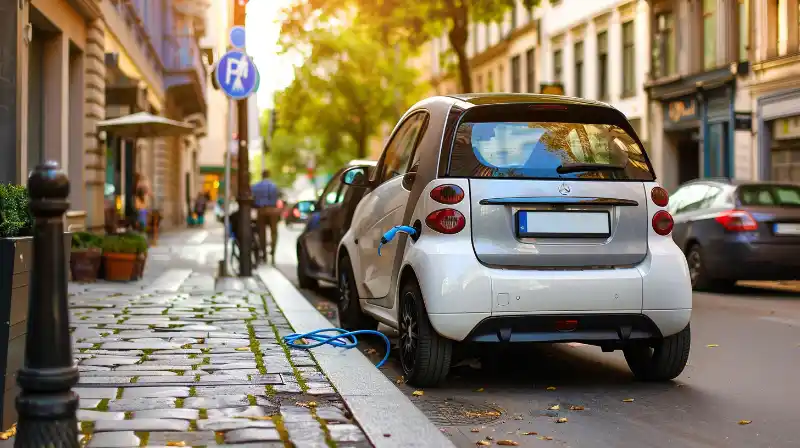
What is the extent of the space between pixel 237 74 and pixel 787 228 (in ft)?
24.6

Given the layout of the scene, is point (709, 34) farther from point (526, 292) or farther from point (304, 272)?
Result: point (526, 292)

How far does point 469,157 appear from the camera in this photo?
6.57m

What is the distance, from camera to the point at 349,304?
8836mm

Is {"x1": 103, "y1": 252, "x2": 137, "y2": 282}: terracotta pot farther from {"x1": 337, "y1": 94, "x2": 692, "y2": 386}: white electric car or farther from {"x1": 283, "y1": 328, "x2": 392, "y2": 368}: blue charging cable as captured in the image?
{"x1": 337, "y1": 94, "x2": 692, "y2": 386}: white electric car

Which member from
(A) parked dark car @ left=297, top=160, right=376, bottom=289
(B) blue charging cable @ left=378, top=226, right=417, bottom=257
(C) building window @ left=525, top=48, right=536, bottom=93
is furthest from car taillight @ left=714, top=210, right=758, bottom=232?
(C) building window @ left=525, top=48, right=536, bottom=93

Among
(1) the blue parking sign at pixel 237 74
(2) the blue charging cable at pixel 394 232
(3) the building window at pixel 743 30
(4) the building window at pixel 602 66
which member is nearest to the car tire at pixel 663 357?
(2) the blue charging cable at pixel 394 232

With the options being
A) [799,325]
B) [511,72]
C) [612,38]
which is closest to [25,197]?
[799,325]

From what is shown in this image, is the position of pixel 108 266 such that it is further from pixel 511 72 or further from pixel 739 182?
pixel 511 72

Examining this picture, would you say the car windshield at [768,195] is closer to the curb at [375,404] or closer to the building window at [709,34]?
the curb at [375,404]

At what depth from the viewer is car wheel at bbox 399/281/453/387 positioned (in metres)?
6.50

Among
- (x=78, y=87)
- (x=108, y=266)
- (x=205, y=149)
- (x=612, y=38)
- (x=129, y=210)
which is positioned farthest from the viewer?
(x=205, y=149)

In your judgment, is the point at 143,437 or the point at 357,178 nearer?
the point at 143,437

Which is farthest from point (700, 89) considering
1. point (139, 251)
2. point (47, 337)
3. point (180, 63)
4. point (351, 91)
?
point (351, 91)

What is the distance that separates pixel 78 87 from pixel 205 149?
70231 millimetres
